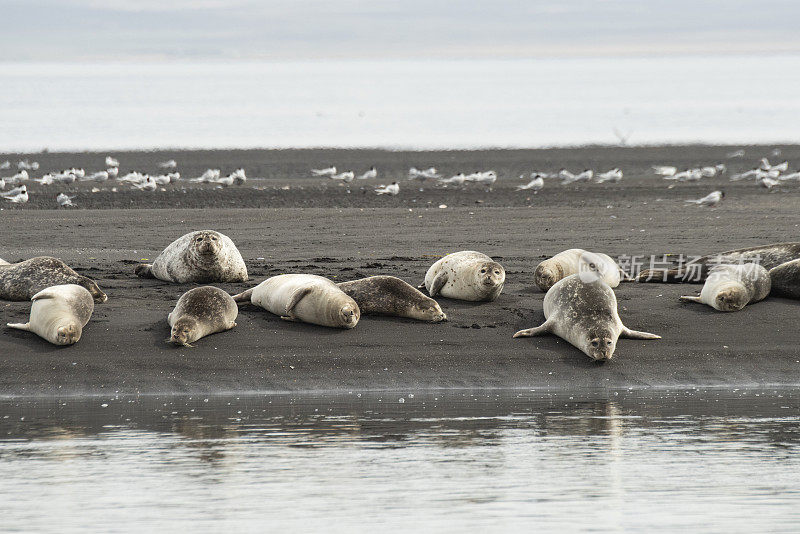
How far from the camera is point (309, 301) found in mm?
9891

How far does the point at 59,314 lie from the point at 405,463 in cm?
413

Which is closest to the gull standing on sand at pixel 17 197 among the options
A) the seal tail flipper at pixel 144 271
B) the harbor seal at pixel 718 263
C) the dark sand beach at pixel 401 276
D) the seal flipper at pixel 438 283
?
the dark sand beach at pixel 401 276

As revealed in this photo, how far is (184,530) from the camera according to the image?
17.3ft

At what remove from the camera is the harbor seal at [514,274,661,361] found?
365 inches

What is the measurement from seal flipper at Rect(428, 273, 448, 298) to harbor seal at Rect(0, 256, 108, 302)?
9.68 ft

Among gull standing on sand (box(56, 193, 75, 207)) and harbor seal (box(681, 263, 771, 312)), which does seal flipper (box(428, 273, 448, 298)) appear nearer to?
harbor seal (box(681, 263, 771, 312))

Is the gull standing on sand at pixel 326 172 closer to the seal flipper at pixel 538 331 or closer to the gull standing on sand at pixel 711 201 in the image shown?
the gull standing on sand at pixel 711 201

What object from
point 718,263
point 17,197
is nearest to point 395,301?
point 718,263

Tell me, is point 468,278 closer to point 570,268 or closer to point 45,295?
point 570,268

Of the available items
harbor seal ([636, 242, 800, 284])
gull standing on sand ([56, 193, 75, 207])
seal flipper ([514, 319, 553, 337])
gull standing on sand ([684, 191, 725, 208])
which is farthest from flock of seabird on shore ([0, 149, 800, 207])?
seal flipper ([514, 319, 553, 337])

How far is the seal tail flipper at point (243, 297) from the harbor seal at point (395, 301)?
2.92ft

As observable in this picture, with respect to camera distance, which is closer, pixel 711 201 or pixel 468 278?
pixel 468 278

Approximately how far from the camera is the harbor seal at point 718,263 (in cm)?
1179

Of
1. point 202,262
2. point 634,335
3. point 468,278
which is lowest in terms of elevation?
point 634,335
